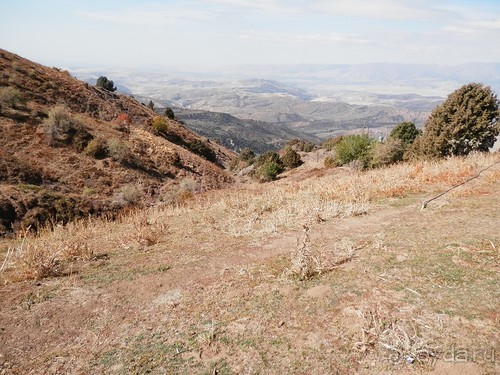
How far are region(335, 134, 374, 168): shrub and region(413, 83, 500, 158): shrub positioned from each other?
378 inches

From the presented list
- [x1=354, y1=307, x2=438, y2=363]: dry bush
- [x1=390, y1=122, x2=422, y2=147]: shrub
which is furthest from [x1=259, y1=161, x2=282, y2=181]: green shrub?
[x1=354, y1=307, x2=438, y2=363]: dry bush

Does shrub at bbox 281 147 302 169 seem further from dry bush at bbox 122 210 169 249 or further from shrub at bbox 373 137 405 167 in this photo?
dry bush at bbox 122 210 169 249

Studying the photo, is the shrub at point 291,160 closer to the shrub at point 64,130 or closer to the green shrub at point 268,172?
the green shrub at point 268,172

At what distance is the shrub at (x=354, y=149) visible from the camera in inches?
1341

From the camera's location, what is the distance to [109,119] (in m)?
43.3

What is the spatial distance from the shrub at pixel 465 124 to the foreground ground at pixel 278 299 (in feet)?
52.9

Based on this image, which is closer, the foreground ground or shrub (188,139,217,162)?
the foreground ground

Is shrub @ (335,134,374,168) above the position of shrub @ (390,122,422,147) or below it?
below

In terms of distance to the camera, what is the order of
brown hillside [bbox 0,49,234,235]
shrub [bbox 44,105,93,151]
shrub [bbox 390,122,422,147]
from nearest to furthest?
brown hillside [bbox 0,49,234,235], shrub [bbox 44,105,93,151], shrub [bbox 390,122,422,147]

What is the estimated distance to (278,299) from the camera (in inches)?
210

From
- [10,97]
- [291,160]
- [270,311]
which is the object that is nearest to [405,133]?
[291,160]

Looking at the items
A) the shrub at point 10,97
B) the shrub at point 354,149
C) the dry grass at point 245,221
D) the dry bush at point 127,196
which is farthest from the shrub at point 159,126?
the dry grass at point 245,221

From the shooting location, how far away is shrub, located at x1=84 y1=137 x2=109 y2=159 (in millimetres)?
31664

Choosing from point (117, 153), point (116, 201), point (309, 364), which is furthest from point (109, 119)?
point (309, 364)
